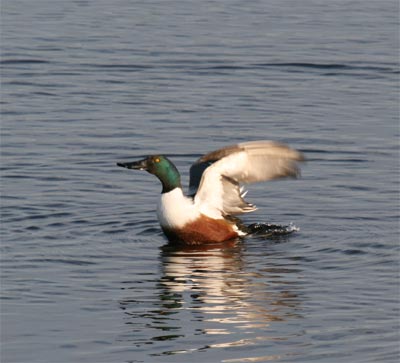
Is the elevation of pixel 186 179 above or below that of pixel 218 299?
above

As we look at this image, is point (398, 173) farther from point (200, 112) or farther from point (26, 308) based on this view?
point (26, 308)

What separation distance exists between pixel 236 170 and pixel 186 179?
2.33 meters

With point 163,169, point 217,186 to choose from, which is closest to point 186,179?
point 163,169

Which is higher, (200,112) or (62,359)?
(200,112)

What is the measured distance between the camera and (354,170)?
14.9 metres

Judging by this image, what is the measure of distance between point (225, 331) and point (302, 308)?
3.14 feet

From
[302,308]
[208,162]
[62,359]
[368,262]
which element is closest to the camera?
[62,359]

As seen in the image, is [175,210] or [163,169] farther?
[163,169]

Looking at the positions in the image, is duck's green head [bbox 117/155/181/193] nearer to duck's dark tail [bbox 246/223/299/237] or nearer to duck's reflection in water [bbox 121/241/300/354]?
duck's reflection in water [bbox 121/241/300/354]

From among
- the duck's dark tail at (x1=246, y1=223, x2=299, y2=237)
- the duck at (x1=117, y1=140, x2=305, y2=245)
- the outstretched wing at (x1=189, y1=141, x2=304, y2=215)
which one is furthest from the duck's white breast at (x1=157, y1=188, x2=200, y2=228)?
the duck's dark tail at (x1=246, y1=223, x2=299, y2=237)

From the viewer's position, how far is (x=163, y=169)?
12852 mm

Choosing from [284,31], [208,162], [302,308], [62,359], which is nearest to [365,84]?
[284,31]

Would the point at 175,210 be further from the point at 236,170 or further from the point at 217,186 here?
the point at 236,170

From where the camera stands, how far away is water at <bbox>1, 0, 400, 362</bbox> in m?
9.48
